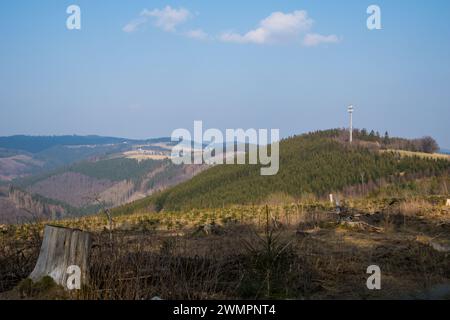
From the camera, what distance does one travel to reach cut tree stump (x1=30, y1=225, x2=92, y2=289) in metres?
4.75

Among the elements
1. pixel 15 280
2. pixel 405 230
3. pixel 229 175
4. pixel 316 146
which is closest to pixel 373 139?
pixel 316 146

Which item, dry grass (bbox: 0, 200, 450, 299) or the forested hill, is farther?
the forested hill

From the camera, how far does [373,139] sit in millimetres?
102625

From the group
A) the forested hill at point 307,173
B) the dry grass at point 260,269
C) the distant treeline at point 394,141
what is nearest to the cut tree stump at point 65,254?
the dry grass at point 260,269

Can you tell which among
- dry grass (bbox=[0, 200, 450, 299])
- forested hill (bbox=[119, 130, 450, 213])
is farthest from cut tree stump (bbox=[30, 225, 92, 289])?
forested hill (bbox=[119, 130, 450, 213])

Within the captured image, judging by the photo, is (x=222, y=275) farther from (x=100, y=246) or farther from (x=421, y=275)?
(x=421, y=275)

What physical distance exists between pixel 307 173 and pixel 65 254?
71.8 meters

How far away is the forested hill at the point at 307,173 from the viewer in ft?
218

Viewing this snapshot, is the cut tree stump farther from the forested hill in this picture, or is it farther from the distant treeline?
the distant treeline

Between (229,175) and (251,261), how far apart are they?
86.9 metres

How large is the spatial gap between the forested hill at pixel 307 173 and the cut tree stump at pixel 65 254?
4657 cm

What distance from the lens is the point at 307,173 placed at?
246 feet

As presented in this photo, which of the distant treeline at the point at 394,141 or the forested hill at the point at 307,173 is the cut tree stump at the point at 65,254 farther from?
the distant treeline at the point at 394,141

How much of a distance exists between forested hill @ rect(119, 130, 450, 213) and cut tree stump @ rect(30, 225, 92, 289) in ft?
153
